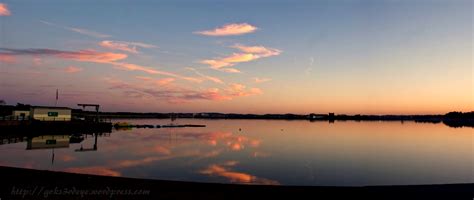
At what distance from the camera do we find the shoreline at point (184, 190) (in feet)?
37.0

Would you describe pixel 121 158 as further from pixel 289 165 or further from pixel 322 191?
pixel 322 191

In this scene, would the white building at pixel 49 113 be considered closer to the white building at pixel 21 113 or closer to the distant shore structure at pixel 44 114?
the distant shore structure at pixel 44 114

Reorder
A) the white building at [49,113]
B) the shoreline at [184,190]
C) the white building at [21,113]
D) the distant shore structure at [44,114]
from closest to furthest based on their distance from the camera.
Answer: the shoreline at [184,190]
the distant shore structure at [44,114]
the white building at [49,113]
the white building at [21,113]

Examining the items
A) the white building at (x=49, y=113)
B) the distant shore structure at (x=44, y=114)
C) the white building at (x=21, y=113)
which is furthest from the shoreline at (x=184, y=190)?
the white building at (x=21, y=113)

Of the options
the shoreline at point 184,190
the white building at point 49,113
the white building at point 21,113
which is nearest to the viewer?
the shoreline at point 184,190

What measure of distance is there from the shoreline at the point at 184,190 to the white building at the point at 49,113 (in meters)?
78.8

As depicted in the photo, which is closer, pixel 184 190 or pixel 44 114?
pixel 184 190

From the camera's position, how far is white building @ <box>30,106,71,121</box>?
81.8 meters

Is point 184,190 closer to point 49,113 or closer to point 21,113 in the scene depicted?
point 49,113

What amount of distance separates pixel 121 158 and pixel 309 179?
24.7 metres

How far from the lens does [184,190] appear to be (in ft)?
39.0

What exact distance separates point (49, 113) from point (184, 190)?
86.0 metres

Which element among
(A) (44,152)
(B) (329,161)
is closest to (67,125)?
(A) (44,152)

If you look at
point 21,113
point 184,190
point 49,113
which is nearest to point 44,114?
point 49,113
